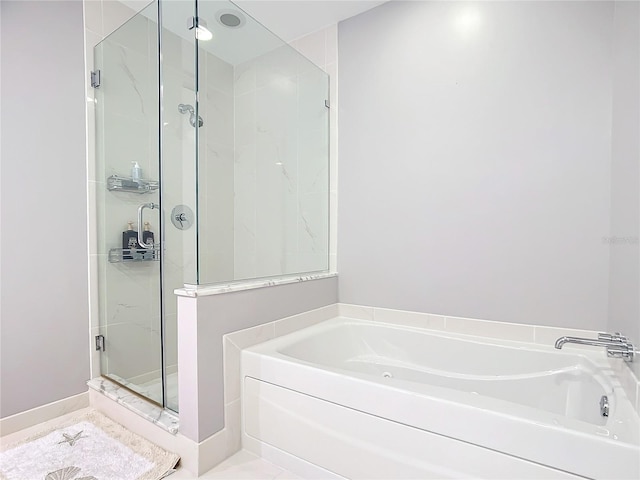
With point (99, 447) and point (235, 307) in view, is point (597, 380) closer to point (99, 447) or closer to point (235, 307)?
point (235, 307)

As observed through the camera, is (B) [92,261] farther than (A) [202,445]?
Yes

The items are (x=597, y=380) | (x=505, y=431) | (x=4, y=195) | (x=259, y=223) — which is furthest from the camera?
(x=259, y=223)

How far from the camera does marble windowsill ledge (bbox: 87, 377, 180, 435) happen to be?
1604 millimetres

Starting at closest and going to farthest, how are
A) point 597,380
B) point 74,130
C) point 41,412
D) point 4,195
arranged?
point 597,380 → point 4,195 → point 41,412 → point 74,130

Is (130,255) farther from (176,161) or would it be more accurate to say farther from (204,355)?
(204,355)

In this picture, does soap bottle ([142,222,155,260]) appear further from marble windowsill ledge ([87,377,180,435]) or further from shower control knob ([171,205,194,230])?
marble windowsill ledge ([87,377,180,435])

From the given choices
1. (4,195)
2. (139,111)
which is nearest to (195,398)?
(4,195)

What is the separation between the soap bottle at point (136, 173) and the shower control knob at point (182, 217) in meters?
0.51

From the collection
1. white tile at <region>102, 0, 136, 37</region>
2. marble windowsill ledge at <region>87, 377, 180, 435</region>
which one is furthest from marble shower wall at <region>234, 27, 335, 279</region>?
marble windowsill ledge at <region>87, 377, 180, 435</region>

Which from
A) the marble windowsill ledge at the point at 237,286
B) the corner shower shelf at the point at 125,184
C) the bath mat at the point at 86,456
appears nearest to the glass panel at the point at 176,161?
the marble windowsill ledge at the point at 237,286

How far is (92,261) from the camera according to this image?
2.16 m

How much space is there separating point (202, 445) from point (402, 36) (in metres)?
2.51

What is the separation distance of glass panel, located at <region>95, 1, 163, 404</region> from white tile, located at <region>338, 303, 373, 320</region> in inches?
47.2

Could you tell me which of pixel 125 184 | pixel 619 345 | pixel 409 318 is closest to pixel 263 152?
pixel 125 184
